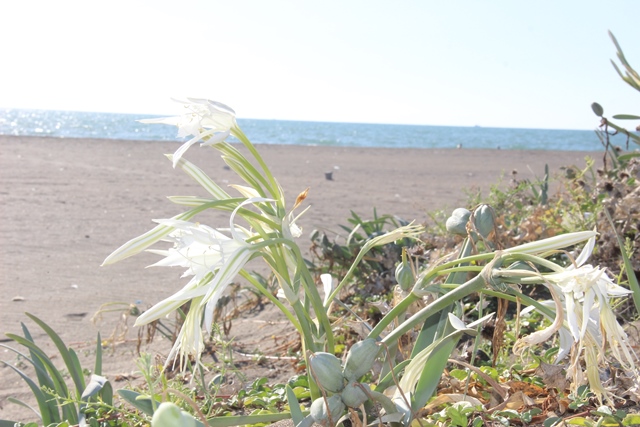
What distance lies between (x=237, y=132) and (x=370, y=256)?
174cm

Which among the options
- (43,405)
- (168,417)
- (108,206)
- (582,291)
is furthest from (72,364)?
(108,206)

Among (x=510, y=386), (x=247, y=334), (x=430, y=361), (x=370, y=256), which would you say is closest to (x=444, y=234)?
(x=370, y=256)

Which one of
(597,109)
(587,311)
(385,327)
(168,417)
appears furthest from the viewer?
(597,109)

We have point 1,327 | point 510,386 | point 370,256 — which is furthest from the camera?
point 1,327

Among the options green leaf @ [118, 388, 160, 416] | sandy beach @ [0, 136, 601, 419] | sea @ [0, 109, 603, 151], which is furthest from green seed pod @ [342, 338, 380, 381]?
sea @ [0, 109, 603, 151]

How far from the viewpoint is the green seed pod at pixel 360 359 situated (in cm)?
108

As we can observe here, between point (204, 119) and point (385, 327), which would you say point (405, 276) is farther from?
point (204, 119)

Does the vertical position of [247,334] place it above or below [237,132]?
below

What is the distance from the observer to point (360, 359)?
1.08 m

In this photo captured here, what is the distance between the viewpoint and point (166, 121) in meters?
1.26

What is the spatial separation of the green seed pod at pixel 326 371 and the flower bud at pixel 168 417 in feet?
1.03

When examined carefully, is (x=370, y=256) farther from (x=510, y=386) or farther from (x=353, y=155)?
(x=353, y=155)

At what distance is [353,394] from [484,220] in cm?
50

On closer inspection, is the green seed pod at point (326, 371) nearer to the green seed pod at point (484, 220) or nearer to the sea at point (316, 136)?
the green seed pod at point (484, 220)
